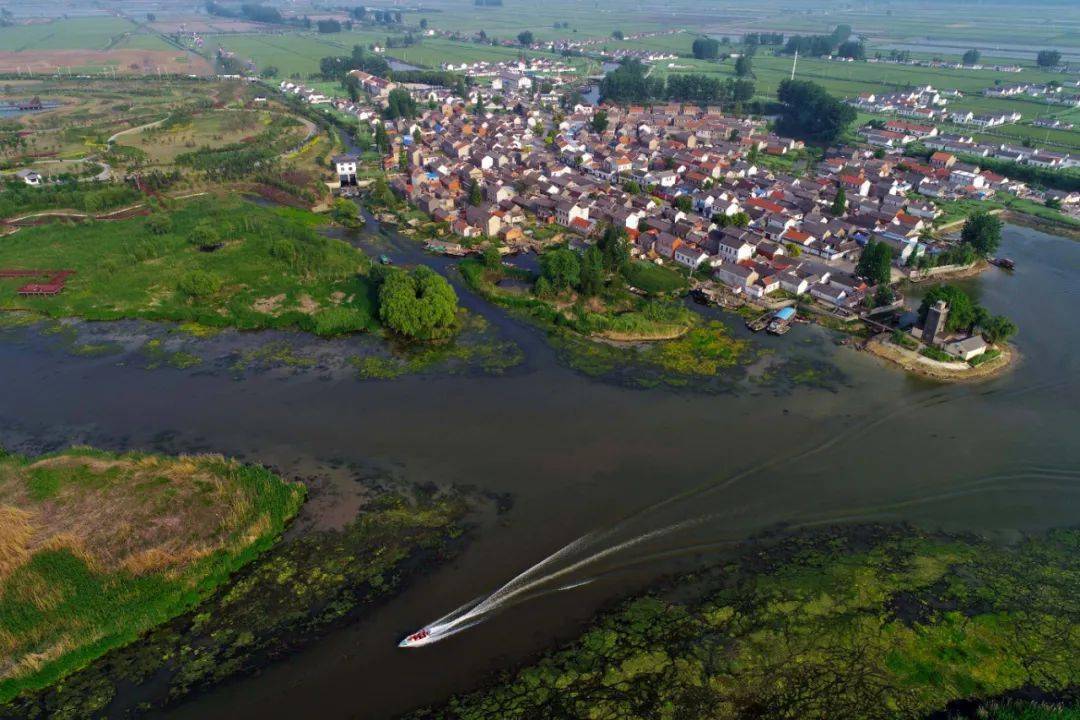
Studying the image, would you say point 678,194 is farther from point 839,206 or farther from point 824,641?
point 824,641

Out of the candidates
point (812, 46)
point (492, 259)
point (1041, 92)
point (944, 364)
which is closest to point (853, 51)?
point (812, 46)

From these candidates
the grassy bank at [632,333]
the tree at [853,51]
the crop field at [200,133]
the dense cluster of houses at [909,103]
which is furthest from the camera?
the tree at [853,51]

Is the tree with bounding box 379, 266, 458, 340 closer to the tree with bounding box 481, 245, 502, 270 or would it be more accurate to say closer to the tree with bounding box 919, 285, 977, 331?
the tree with bounding box 481, 245, 502, 270

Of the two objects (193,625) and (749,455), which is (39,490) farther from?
(749,455)

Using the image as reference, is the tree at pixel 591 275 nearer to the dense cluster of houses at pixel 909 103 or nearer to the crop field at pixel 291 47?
the dense cluster of houses at pixel 909 103

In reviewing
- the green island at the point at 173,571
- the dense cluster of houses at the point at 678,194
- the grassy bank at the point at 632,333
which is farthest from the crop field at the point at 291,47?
the green island at the point at 173,571

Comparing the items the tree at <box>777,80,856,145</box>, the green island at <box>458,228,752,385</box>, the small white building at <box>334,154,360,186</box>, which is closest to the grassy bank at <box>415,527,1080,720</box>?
the green island at <box>458,228,752,385</box>
